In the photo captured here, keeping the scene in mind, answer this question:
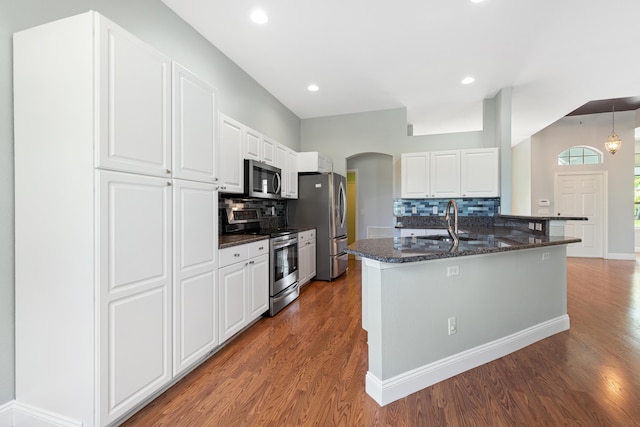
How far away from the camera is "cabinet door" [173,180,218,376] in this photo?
1.86 metres

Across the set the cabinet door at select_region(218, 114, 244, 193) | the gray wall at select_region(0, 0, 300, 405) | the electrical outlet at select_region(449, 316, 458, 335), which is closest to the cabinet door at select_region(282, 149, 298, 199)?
the gray wall at select_region(0, 0, 300, 405)

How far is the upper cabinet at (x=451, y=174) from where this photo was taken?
15.0ft

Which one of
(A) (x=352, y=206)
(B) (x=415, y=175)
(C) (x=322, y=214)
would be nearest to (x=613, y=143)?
(B) (x=415, y=175)

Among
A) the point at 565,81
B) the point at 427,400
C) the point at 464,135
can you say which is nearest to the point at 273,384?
the point at 427,400

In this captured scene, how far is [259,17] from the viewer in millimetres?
2711

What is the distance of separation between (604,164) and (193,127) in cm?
846

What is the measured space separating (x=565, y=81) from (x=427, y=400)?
4798mm

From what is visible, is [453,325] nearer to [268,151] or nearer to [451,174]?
[268,151]

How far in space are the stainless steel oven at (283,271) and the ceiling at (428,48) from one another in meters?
2.16

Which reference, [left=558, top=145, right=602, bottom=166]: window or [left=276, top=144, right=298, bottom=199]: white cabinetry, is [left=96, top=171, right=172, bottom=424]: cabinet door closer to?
[left=276, top=144, right=298, bottom=199]: white cabinetry

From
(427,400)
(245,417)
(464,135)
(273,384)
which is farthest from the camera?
(464,135)

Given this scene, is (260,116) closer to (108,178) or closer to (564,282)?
(108,178)

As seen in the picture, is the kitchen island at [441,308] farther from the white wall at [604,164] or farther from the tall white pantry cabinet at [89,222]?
the white wall at [604,164]

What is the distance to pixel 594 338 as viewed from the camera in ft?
8.49
